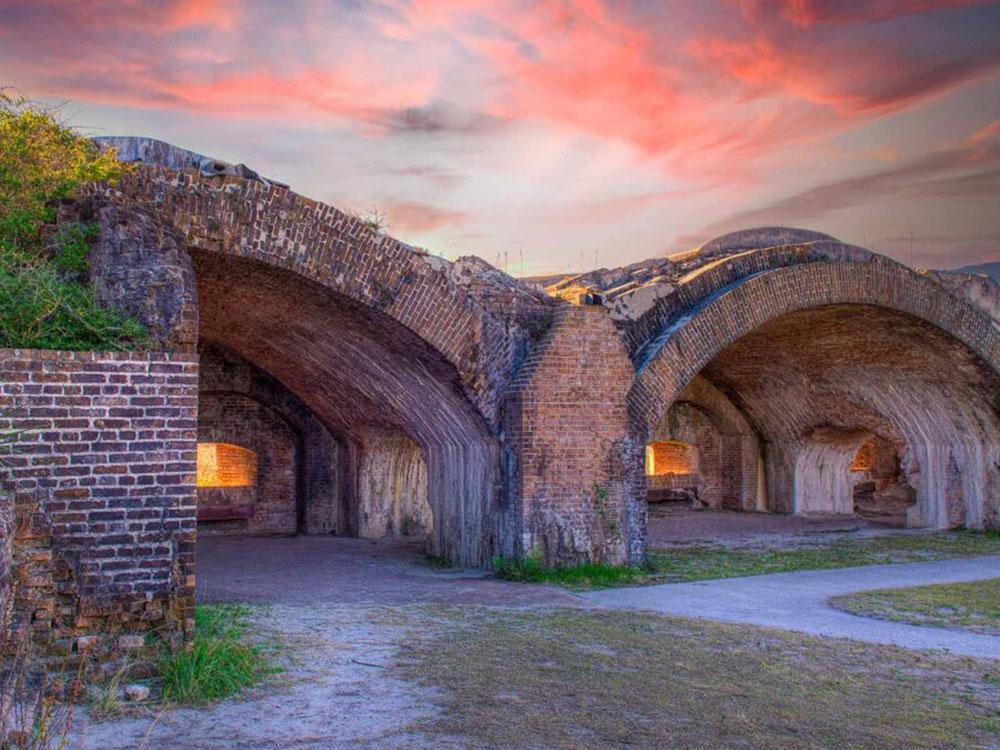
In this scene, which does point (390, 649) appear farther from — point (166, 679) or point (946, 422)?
point (946, 422)

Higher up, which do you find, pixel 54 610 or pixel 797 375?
pixel 797 375

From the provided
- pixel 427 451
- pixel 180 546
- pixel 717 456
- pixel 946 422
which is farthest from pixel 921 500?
pixel 180 546

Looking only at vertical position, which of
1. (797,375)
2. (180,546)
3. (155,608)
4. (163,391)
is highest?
(797,375)

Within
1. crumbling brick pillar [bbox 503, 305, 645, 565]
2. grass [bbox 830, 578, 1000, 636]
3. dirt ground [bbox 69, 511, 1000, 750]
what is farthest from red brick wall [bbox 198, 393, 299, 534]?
grass [bbox 830, 578, 1000, 636]

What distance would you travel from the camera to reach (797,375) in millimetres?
17234

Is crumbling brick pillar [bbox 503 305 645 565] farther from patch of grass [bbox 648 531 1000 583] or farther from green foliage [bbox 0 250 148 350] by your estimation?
green foliage [bbox 0 250 148 350]

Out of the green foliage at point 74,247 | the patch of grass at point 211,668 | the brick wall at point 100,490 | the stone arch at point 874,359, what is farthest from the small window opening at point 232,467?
the brick wall at point 100,490

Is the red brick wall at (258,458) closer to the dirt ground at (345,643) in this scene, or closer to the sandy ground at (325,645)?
the dirt ground at (345,643)

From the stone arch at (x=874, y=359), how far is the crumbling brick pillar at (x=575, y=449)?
456mm

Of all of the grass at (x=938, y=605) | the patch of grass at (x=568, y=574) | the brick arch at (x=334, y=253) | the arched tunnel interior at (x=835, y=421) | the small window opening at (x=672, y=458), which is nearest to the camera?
the grass at (x=938, y=605)

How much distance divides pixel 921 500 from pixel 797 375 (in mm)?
2965

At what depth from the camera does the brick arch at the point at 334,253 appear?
8.19 metres

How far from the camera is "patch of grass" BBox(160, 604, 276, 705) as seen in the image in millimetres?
5043

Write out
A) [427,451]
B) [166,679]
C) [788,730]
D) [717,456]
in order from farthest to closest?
[717,456] < [427,451] < [166,679] < [788,730]
